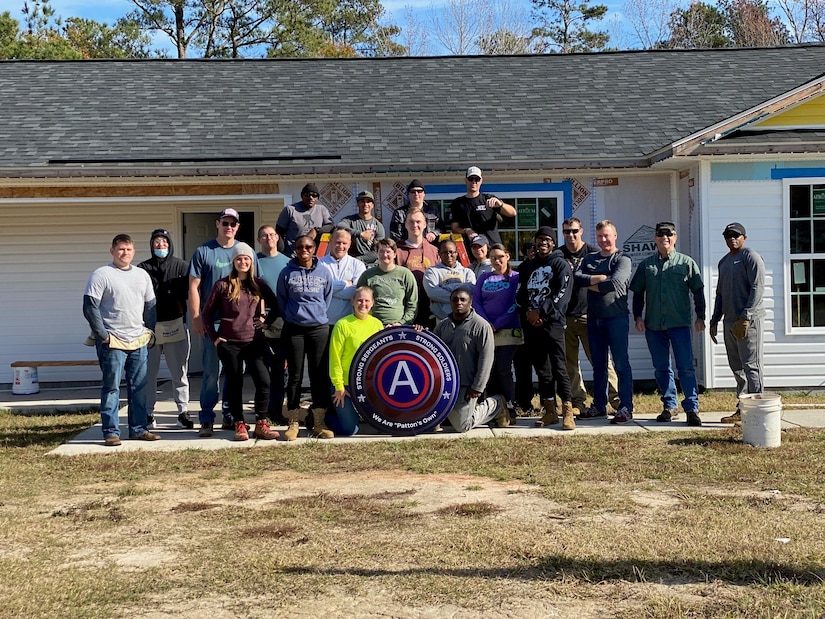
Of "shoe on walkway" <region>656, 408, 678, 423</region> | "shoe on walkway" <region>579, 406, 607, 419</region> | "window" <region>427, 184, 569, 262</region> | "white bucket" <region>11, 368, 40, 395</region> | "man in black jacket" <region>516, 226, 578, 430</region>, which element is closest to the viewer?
"man in black jacket" <region>516, 226, 578, 430</region>

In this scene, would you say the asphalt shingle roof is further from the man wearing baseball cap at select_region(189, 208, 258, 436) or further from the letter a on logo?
the letter a on logo

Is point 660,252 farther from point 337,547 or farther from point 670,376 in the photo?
point 337,547

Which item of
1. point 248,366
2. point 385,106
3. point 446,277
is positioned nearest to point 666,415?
point 446,277

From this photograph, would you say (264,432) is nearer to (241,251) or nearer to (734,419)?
(241,251)

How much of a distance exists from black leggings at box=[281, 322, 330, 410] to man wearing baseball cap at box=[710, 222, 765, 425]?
12.3ft

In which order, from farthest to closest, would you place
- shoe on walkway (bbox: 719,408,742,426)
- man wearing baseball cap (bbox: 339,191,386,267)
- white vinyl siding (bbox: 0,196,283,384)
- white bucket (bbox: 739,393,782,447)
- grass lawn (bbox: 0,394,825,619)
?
white vinyl siding (bbox: 0,196,283,384), man wearing baseball cap (bbox: 339,191,386,267), shoe on walkway (bbox: 719,408,742,426), white bucket (bbox: 739,393,782,447), grass lawn (bbox: 0,394,825,619)

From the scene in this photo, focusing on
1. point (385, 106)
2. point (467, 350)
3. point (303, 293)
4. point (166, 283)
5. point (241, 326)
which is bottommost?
point (467, 350)

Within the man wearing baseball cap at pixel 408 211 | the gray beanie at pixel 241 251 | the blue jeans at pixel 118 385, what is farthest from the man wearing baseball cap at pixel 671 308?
the blue jeans at pixel 118 385

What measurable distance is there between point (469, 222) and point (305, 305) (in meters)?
2.50

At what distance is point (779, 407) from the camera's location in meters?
7.81

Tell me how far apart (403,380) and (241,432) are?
1.52 meters

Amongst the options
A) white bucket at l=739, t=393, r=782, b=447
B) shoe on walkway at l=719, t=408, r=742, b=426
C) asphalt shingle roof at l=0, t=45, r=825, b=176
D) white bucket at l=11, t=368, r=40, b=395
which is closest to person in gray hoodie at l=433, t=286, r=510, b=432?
white bucket at l=739, t=393, r=782, b=447

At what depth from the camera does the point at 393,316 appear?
8820 mm

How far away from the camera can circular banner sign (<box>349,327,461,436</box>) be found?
27.9ft
